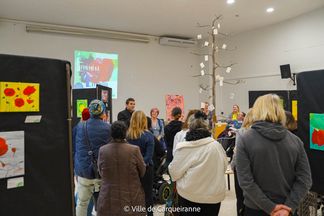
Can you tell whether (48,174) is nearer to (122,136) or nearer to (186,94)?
(122,136)

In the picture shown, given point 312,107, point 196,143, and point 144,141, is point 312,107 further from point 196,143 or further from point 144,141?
point 144,141

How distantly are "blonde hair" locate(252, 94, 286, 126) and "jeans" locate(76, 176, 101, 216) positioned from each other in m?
1.83

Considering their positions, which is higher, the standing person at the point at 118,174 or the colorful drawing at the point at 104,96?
the colorful drawing at the point at 104,96

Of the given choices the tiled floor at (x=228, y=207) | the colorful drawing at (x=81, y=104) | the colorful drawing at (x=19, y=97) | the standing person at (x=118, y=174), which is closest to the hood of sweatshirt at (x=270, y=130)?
the standing person at (x=118, y=174)

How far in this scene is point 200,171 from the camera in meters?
2.36

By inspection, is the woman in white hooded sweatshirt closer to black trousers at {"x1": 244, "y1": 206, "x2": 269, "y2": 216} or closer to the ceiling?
black trousers at {"x1": 244, "y1": 206, "x2": 269, "y2": 216}

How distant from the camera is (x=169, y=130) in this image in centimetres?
407

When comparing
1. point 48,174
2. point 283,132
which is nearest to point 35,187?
point 48,174

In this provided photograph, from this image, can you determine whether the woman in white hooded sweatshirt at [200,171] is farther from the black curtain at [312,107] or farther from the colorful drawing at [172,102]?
the colorful drawing at [172,102]

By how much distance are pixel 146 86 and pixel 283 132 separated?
760 cm

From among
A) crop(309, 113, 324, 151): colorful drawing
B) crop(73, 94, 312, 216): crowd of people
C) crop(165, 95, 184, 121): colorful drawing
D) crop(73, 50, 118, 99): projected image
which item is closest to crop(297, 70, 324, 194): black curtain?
crop(309, 113, 324, 151): colorful drawing

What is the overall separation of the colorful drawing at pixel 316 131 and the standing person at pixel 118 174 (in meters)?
1.51

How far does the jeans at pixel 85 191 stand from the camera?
301 centimetres

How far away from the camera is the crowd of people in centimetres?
189
